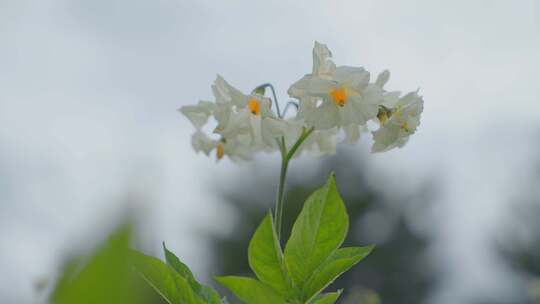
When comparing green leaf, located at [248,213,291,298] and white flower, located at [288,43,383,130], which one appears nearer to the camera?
green leaf, located at [248,213,291,298]

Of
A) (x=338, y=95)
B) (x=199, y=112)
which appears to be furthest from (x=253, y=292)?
(x=199, y=112)

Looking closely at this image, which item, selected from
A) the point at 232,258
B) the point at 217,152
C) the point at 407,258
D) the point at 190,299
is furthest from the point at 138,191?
the point at 407,258

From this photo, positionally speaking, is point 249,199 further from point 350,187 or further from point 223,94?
point 223,94

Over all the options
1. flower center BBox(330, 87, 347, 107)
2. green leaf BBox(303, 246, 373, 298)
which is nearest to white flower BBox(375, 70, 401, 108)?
flower center BBox(330, 87, 347, 107)

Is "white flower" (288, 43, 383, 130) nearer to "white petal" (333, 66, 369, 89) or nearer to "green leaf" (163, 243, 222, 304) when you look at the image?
"white petal" (333, 66, 369, 89)

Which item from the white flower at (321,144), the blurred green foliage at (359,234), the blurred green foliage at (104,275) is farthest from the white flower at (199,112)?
the blurred green foliage at (359,234)
